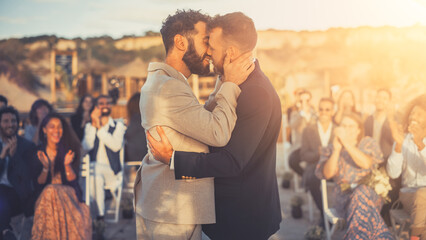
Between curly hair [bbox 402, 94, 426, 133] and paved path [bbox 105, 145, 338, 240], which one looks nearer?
curly hair [bbox 402, 94, 426, 133]

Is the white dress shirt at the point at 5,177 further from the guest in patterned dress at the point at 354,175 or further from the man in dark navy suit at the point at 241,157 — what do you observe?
the guest in patterned dress at the point at 354,175

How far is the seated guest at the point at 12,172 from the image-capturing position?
13.6 ft

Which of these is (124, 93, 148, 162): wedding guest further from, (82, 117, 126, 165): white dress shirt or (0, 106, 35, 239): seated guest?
(0, 106, 35, 239): seated guest

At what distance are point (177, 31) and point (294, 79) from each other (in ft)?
56.9

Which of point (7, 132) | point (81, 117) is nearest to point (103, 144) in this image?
point (81, 117)

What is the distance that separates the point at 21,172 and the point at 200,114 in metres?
3.35

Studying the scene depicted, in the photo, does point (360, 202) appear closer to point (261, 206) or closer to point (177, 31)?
point (261, 206)

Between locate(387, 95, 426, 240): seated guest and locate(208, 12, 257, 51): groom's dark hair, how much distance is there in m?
2.28

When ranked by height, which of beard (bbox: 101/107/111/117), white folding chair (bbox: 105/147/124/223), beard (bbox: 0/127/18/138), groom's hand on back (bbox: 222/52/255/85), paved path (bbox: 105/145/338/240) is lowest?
paved path (bbox: 105/145/338/240)

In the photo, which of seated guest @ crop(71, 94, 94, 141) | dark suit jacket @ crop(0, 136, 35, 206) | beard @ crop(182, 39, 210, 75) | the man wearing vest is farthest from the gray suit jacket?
seated guest @ crop(71, 94, 94, 141)

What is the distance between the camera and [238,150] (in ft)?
6.27

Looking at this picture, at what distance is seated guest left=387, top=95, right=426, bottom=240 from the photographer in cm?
348

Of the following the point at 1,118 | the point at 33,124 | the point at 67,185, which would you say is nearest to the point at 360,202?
the point at 67,185

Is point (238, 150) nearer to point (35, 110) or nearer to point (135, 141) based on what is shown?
point (135, 141)
